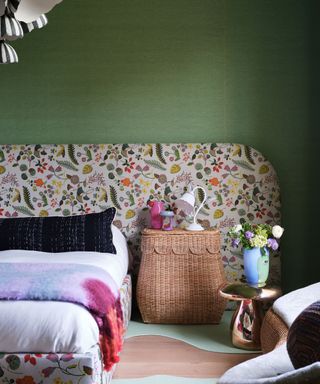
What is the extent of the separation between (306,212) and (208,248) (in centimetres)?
98

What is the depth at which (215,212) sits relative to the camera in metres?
4.87

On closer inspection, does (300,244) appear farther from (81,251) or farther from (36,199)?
(36,199)

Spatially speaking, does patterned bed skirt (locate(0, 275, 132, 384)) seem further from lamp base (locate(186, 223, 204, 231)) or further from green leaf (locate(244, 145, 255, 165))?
green leaf (locate(244, 145, 255, 165))

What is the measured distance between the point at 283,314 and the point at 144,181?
211 centimetres

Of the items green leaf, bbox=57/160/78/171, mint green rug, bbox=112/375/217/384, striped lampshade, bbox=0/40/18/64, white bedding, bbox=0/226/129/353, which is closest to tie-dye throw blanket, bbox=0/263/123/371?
white bedding, bbox=0/226/129/353

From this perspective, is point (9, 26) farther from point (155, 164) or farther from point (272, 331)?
point (155, 164)

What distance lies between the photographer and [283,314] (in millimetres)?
3049

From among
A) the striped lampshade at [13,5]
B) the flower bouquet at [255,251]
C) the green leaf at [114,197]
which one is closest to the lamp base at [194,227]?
the flower bouquet at [255,251]

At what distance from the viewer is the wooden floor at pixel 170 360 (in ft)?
11.1

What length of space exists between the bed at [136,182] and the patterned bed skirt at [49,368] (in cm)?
214

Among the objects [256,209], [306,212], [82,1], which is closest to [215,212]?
[256,209]

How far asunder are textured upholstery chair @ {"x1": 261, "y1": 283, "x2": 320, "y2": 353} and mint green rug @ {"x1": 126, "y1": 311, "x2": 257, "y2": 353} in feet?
2.16

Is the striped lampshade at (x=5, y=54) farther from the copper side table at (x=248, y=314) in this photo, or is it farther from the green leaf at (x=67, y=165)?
the copper side table at (x=248, y=314)

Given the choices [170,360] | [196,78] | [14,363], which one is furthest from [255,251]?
[14,363]
